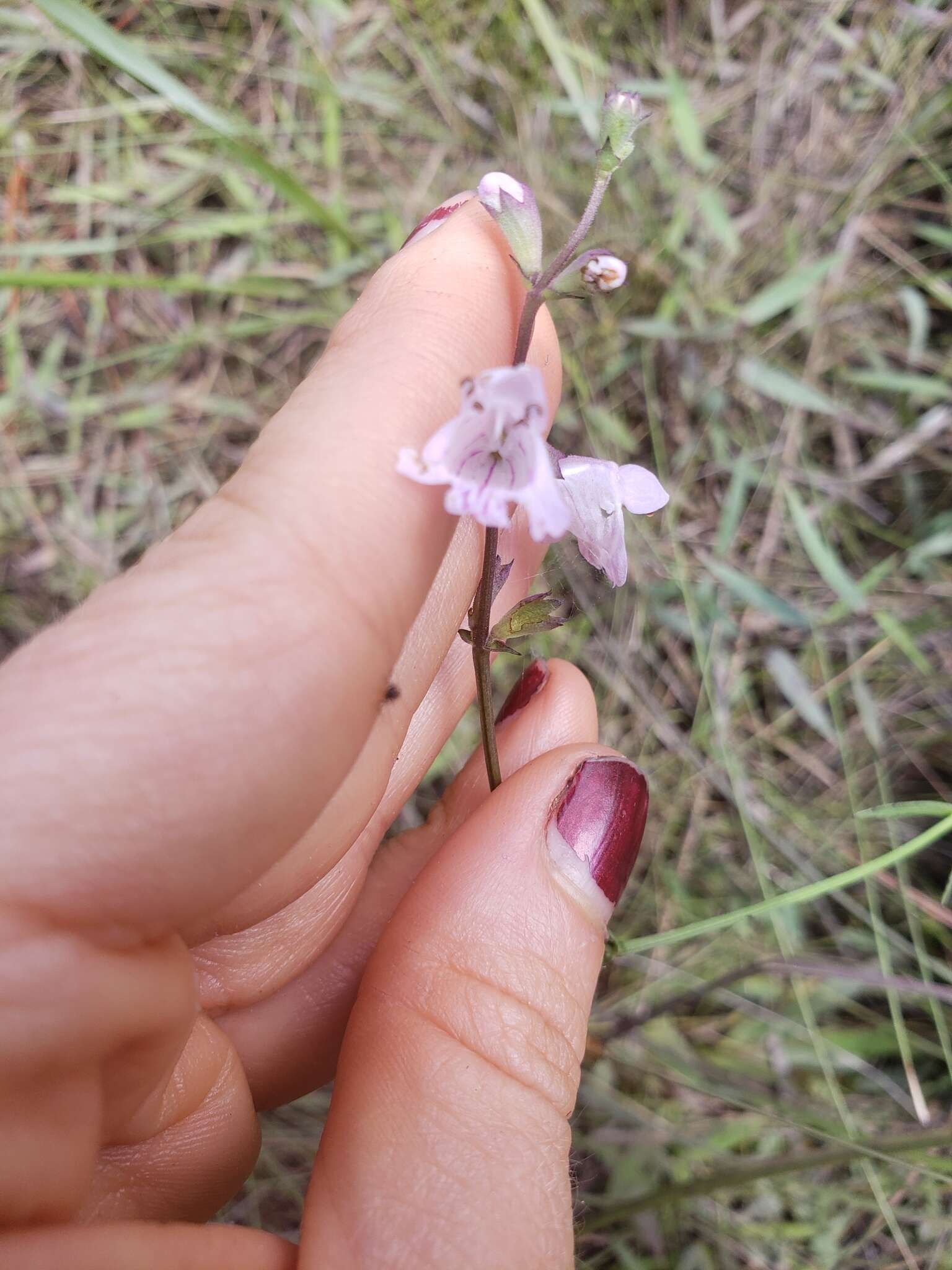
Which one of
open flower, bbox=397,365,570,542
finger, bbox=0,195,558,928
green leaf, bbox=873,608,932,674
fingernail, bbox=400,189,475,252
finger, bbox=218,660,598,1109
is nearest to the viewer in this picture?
finger, bbox=0,195,558,928

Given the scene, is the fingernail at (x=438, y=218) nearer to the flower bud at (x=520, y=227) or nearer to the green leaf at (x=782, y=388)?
the flower bud at (x=520, y=227)

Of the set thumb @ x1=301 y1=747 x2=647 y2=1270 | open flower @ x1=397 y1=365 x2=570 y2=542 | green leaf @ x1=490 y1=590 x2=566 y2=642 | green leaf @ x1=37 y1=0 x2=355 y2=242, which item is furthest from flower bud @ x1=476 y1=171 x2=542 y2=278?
thumb @ x1=301 y1=747 x2=647 y2=1270

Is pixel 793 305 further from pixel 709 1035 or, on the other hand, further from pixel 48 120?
pixel 48 120

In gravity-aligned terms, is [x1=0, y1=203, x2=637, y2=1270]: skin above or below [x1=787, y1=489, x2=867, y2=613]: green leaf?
above

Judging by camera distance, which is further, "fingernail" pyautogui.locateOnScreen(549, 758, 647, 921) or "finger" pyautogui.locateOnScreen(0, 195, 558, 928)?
"fingernail" pyautogui.locateOnScreen(549, 758, 647, 921)

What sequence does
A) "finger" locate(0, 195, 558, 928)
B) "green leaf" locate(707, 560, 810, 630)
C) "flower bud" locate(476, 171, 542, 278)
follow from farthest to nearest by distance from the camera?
"green leaf" locate(707, 560, 810, 630) → "flower bud" locate(476, 171, 542, 278) → "finger" locate(0, 195, 558, 928)

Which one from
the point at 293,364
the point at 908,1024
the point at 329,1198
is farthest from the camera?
the point at 293,364

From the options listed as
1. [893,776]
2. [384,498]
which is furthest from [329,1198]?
[893,776]

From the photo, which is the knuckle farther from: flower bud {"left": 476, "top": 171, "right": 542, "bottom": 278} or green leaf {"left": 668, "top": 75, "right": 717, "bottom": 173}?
green leaf {"left": 668, "top": 75, "right": 717, "bottom": 173}
